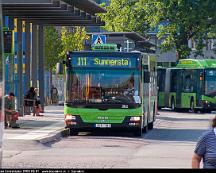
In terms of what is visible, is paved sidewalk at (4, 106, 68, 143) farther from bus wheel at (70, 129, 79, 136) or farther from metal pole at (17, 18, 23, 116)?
metal pole at (17, 18, 23, 116)

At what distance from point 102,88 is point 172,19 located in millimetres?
43990

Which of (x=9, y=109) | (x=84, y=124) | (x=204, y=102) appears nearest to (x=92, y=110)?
(x=84, y=124)

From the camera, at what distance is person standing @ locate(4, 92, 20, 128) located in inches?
1261

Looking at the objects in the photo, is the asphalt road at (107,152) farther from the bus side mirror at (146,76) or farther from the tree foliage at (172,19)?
the tree foliage at (172,19)

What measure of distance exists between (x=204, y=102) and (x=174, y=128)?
61.7 feet

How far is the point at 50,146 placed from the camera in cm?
2545

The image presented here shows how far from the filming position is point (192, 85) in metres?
57.0

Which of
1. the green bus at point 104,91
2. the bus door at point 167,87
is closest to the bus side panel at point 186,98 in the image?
the bus door at point 167,87

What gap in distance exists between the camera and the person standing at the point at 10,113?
32.0 metres

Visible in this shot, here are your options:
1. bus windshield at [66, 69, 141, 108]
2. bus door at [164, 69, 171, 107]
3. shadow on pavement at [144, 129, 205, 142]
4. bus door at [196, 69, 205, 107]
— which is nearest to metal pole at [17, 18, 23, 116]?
shadow on pavement at [144, 129, 205, 142]

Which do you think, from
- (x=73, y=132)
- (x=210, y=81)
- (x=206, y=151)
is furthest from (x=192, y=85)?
(x=206, y=151)

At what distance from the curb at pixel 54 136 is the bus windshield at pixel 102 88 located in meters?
1.18

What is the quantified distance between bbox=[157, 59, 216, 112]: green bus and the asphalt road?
23.0 meters

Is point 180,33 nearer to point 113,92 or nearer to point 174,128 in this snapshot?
point 174,128
